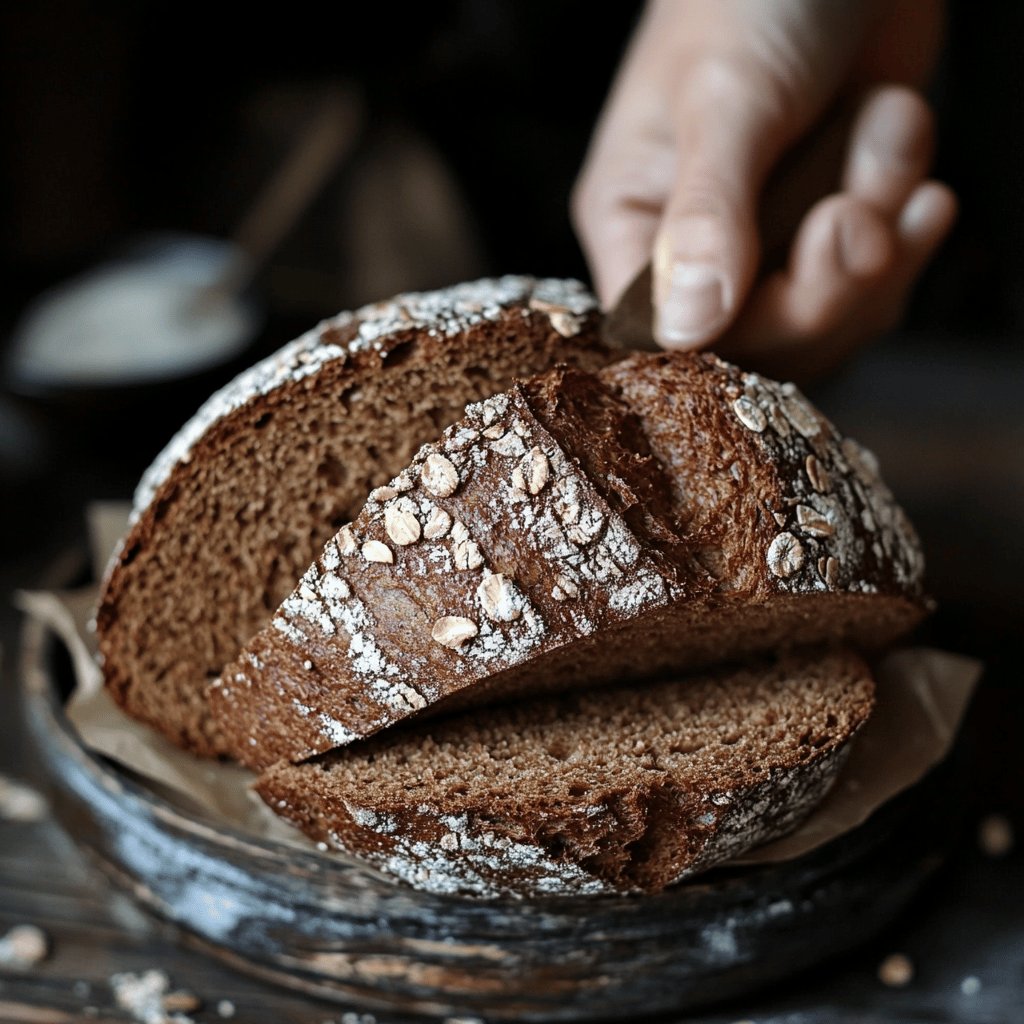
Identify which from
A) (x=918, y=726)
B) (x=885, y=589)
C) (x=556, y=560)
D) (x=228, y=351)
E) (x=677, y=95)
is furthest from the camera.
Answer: (x=228, y=351)

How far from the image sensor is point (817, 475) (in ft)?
4.02

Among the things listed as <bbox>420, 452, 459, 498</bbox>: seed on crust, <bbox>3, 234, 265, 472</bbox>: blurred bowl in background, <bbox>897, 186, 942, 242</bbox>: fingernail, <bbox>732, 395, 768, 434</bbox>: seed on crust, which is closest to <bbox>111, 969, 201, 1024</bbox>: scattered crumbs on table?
<bbox>420, 452, 459, 498</bbox>: seed on crust

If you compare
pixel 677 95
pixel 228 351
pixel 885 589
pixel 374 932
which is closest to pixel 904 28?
pixel 677 95

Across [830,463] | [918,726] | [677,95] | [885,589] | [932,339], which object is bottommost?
[932,339]

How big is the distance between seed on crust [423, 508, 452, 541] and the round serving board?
356 millimetres

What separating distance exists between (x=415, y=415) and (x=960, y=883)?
848 mm

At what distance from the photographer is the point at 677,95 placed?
181 centimetres

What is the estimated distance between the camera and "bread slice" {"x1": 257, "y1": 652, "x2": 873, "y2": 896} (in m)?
1.12

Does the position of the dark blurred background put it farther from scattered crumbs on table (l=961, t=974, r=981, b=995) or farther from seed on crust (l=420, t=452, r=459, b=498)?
seed on crust (l=420, t=452, r=459, b=498)

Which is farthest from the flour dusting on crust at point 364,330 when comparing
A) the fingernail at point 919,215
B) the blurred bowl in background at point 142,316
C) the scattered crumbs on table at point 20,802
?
the blurred bowl in background at point 142,316

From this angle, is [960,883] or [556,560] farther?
[960,883]

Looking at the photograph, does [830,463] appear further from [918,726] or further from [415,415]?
[415,415]

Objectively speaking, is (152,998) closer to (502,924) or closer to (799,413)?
(502,924)

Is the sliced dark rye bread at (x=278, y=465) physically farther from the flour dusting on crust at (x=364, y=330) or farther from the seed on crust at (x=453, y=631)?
the seed on crust at (x=453, y=631)
